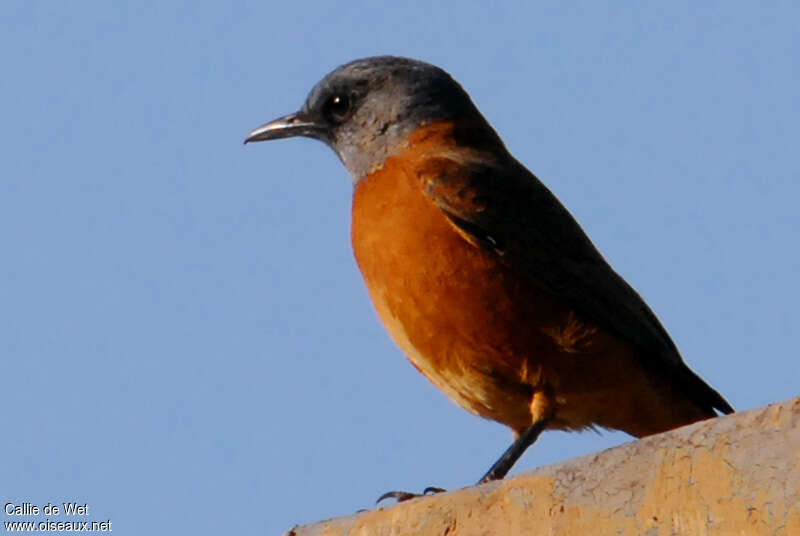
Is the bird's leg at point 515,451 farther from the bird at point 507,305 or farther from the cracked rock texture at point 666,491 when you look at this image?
the cracked rock texture at point 666,491

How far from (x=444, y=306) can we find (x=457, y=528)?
2074 millimetres

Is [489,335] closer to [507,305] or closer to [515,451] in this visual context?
[507,305]

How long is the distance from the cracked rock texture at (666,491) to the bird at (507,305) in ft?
5.32

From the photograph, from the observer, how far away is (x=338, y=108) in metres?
8.59

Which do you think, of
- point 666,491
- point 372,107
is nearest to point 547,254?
point 372,107

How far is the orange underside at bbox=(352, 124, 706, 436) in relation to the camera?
6770 millimetres

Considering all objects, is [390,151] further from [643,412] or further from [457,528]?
[457,528]

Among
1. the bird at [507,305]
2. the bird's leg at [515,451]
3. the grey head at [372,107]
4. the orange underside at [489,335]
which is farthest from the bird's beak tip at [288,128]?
the bird's leg at [515,451]

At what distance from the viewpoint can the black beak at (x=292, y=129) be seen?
8.66 meters

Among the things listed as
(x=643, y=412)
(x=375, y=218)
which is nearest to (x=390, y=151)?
(x=375, y=218)

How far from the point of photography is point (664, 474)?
414 centimetres

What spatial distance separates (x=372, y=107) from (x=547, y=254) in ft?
5.49

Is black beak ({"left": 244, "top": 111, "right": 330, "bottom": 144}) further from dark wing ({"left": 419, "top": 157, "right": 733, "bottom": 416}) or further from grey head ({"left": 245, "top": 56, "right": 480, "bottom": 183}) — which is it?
dark wing ({"left": 419, "top": 157, "right": 733, "bottom": 416})

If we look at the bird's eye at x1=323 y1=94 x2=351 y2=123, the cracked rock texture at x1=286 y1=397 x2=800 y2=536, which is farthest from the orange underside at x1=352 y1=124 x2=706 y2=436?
the cracked rock texture at x1=286 y1=397 x2=800 y2=536
